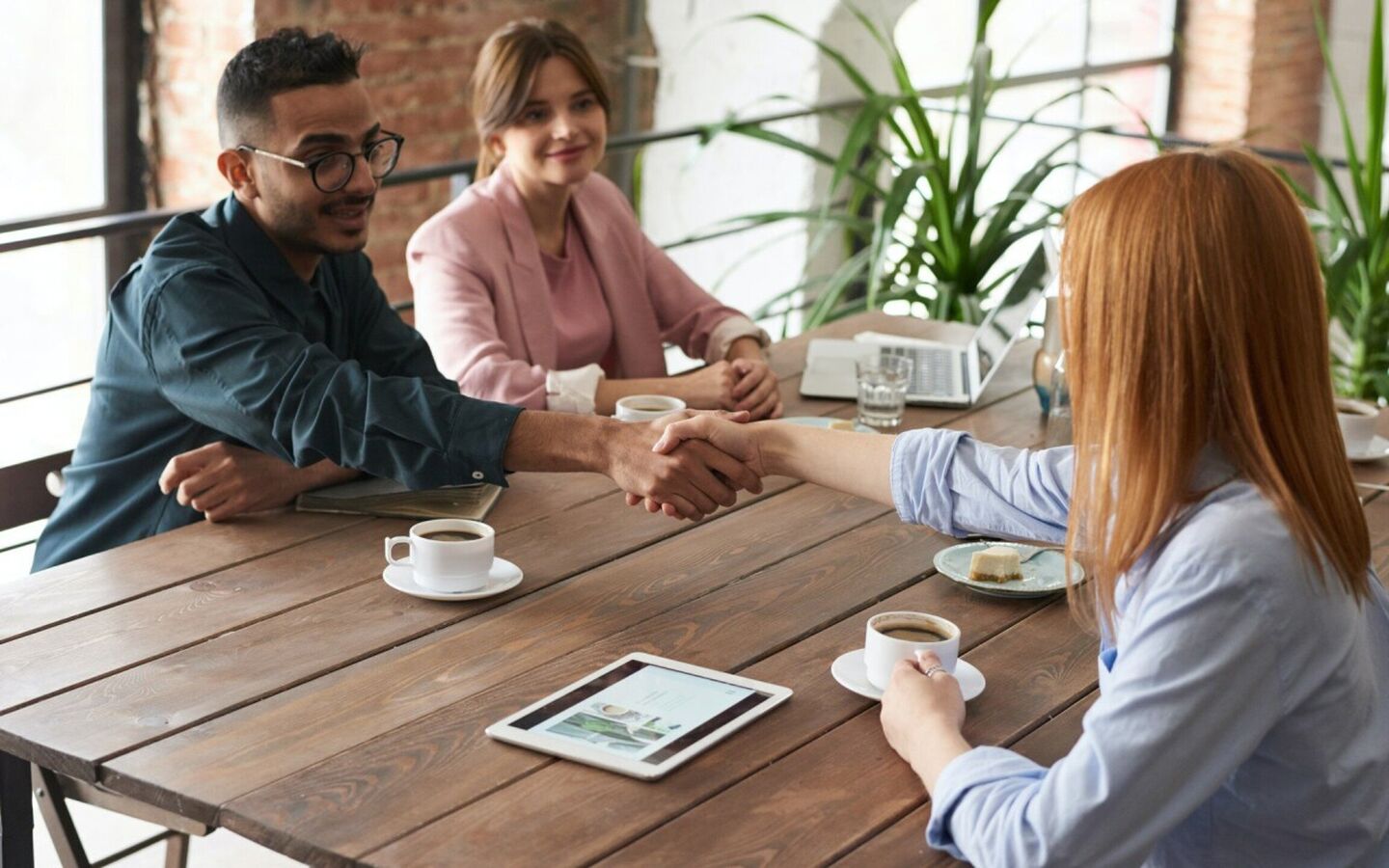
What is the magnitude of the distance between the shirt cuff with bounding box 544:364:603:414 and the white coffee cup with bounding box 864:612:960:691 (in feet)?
3.41

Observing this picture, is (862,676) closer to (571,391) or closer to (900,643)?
(900,643)

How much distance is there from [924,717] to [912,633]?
20cm

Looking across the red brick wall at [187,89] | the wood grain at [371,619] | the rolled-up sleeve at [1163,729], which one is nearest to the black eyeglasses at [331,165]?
the wood grain at [371,619]

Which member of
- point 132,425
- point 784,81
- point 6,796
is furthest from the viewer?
point 784,81

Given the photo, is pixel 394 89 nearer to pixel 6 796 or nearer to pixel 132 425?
pixel 132 425

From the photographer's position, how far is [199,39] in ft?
12.8

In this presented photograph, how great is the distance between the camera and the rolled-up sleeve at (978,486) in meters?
1.65

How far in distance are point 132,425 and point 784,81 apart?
3094 millimetres

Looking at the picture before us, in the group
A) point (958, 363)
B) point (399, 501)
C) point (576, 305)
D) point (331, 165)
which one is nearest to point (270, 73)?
point (331, 165)

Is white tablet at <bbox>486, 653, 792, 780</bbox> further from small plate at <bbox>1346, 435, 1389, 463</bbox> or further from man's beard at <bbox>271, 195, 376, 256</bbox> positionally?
small plate at <bbox>1346, 435, 1389, 463</bbox>

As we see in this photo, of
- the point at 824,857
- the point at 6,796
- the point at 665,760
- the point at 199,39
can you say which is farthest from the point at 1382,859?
the point at 199,39

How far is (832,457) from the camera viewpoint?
1.86 metres

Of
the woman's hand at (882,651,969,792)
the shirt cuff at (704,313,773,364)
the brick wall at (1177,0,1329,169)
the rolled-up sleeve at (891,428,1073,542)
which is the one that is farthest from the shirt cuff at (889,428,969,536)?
the brick wall at (1177,0,1329,169)

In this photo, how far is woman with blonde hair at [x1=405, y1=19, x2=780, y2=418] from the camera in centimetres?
262
